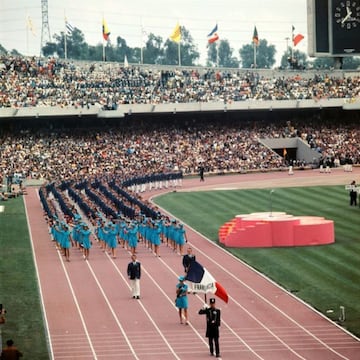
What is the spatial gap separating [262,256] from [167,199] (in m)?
17.9

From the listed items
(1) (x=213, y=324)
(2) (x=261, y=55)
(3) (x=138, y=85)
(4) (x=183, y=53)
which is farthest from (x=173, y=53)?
(1) (x=213, y=324)

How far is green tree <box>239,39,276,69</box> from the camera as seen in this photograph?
13775 cm

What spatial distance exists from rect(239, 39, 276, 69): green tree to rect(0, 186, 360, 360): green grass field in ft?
288

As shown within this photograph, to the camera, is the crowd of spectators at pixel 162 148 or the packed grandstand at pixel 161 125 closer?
the crowd of spectators at pixel 162 148

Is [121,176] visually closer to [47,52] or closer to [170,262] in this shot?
[170,262]

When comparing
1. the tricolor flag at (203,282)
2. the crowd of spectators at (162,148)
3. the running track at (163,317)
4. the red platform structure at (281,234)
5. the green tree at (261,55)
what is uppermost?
the green tree at (261,55)

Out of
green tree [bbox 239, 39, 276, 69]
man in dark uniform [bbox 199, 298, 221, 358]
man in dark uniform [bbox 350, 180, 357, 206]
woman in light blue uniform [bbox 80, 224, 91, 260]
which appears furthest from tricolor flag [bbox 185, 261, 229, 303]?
green tree [bbox 239, 39, 276, 69]

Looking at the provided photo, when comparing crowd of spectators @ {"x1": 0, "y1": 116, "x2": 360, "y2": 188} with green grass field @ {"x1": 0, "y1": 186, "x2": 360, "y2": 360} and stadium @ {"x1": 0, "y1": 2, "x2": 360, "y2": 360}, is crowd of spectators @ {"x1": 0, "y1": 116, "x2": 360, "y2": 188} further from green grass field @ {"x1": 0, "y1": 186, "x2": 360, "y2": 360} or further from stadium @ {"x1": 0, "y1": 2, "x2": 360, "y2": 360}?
green grass field @ {"x1": 0, "y1": 186, "x2": 360, "y2": 360}

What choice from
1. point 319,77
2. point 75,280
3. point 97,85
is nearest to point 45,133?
point 97,85

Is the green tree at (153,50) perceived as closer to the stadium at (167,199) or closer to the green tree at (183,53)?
the green tree at (183,53)

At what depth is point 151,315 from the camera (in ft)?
74.9

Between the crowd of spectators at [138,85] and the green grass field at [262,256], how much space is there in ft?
52.0

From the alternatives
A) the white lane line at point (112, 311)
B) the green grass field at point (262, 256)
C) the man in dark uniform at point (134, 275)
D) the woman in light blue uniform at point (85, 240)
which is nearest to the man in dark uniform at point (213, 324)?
the white lane line at point (112, 311)

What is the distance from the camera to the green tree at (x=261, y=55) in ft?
452
